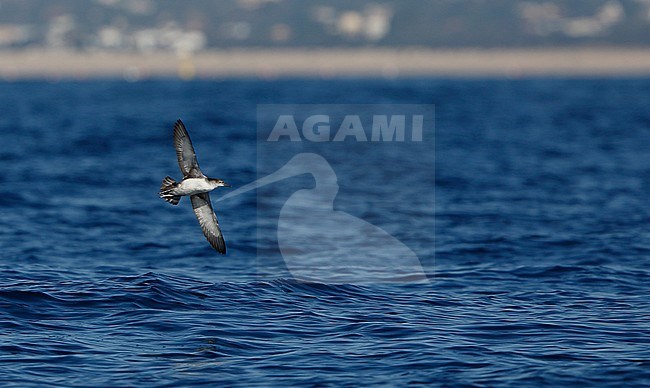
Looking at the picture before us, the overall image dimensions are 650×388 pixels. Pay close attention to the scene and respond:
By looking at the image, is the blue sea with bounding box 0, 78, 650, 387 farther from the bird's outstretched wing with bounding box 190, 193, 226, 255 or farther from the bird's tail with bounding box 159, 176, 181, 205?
the bird's tail with bounding box 159, 176, 181, 205

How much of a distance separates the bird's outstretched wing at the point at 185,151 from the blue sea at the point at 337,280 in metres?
2.19

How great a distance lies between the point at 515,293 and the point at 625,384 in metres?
4.69

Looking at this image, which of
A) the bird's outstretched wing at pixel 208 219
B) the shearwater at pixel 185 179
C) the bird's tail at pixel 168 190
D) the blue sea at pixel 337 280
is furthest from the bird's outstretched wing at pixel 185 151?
the blue sea at pixel 337 280

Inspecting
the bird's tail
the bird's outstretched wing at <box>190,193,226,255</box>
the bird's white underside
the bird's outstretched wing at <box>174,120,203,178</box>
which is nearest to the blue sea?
the bird's outstretched wing at <box>190,193,226,255</box>

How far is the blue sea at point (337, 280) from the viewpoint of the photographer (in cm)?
1234

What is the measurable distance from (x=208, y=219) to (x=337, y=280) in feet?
11.0

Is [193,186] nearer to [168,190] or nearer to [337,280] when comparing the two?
[168,190]

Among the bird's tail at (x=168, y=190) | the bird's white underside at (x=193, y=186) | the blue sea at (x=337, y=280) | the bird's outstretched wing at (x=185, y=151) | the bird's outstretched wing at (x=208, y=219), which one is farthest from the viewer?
the bird's outstretched wing at (x=208, y=219)

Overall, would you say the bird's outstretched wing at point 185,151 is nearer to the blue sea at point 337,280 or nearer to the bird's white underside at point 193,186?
the bird's white underside at point 193,186

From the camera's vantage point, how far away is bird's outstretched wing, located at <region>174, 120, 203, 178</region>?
13.4 meters

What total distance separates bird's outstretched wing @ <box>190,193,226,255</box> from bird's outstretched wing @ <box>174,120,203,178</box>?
911 mm

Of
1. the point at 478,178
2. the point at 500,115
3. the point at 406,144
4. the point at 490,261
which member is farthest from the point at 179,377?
the point at 500,115

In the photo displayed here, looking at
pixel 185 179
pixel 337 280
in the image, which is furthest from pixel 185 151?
pixel 337 280

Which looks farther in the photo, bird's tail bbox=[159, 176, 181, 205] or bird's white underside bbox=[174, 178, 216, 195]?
bird's tail bbox=[159, 176, 181, 205]
